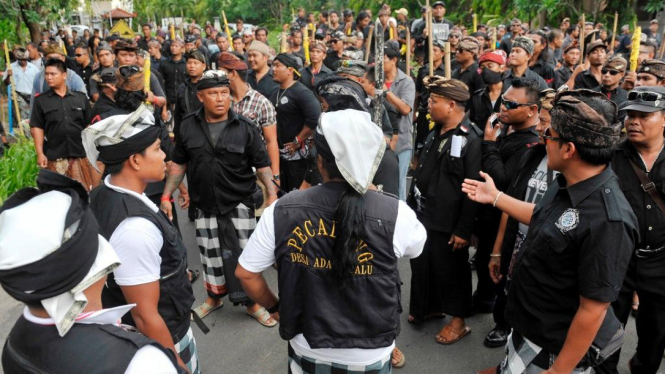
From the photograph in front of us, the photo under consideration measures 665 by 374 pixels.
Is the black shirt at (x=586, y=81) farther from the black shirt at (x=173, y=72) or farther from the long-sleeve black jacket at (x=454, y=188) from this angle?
the black shirt at (x=173, y=72)

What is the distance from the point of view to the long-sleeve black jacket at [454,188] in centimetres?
355

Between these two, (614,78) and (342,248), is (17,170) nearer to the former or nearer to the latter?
(342,248)

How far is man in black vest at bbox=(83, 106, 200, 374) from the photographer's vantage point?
7.11 feet

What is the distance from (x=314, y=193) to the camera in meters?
2.03

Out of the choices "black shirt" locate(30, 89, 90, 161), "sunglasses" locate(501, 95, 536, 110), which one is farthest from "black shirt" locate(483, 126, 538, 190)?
"black shirt" locate(30, 89, 90, 161)

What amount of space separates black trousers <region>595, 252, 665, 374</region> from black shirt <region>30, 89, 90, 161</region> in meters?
5.56

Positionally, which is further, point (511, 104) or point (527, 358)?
point (511, 104)

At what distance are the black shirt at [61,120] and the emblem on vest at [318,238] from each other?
186 inches

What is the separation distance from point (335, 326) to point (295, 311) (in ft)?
0.61

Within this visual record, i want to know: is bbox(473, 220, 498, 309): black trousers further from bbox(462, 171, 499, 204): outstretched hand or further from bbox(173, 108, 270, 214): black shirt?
bbox(173, 108, 270, 214): black shirt

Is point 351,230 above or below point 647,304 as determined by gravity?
above

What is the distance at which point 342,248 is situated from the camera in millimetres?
1935

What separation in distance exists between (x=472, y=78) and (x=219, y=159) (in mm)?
4216

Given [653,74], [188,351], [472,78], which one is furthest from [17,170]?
[653,74]
